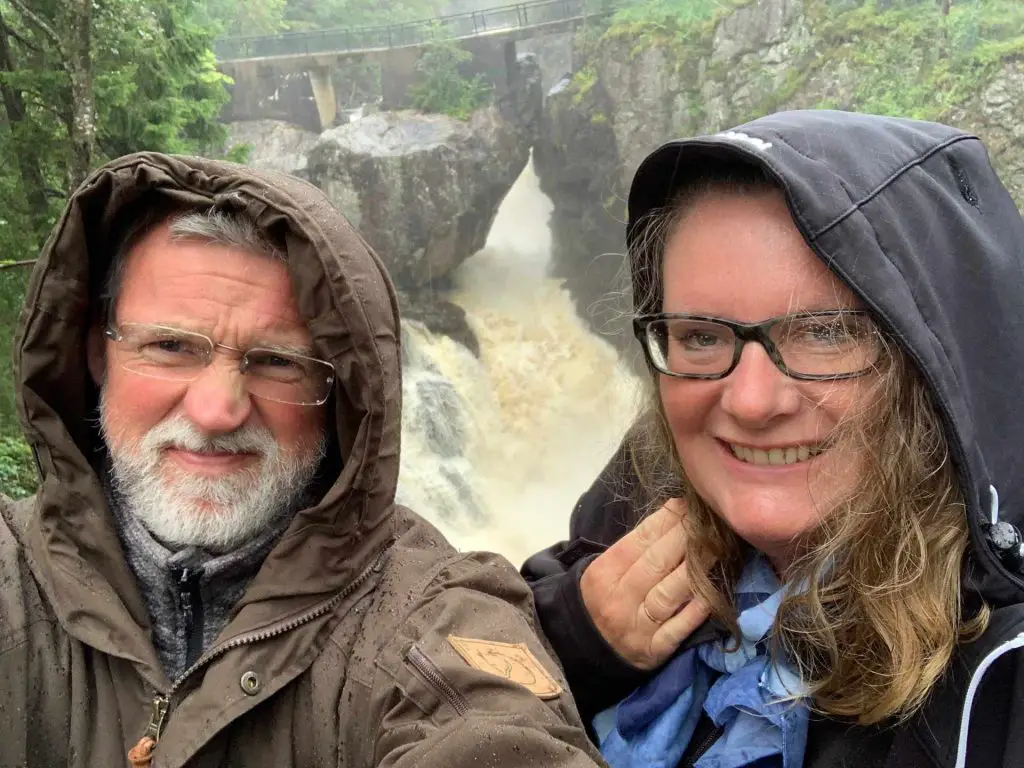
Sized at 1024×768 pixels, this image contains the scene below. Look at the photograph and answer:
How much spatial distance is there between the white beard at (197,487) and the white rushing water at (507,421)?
1001 cm

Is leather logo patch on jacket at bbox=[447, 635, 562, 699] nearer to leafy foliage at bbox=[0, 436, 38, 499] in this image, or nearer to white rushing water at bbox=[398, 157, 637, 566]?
leafy foliage at bbox=[0, 436, 38, 499]

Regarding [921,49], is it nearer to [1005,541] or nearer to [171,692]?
[1005,541]

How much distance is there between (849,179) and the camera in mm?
1185

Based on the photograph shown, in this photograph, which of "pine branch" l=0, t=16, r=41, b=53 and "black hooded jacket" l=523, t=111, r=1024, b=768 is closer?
"black hooded jacket" l=523, t=111, r=1024, b=768

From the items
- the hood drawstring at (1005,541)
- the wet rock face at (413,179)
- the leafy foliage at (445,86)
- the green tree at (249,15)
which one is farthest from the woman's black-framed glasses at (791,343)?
the green tree at (249,15)

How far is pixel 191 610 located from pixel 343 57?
18.8m

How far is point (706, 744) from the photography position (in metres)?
1.53

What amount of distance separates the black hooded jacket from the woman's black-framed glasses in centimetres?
7

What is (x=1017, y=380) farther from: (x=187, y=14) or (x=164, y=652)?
(x=187, y=14)

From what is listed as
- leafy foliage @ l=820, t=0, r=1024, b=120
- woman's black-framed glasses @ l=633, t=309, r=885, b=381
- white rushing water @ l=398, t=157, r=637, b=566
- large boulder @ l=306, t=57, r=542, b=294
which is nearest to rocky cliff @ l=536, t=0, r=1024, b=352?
leafy foliage @ l=820, t=0, r=1024, b=120

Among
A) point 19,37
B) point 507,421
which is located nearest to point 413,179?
point 507,421

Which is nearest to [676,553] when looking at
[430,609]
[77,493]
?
[430,609]

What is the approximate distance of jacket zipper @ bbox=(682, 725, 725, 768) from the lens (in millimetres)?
1523

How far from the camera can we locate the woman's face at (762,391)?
4.11 ft
